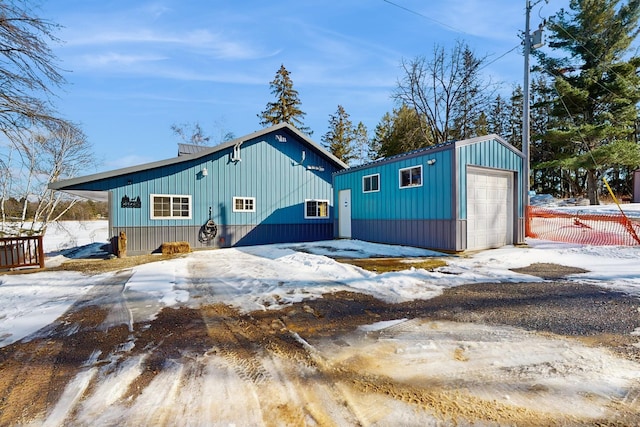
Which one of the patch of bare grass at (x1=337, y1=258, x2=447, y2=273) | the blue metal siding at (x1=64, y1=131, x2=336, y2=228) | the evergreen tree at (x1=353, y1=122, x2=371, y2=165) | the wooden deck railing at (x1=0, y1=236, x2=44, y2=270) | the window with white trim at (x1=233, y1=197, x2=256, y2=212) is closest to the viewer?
the patch of bare grass at (x1=337, y1=258, x2=447, y2=273)

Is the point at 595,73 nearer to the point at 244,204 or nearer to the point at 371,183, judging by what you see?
the point at 371,183

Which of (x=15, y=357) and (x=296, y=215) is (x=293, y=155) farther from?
(x=15, y=357)

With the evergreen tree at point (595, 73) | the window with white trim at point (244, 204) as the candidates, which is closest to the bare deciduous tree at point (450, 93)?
the evergreen tree at point (595, 73)

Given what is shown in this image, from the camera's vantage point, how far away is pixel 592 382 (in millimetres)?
2051

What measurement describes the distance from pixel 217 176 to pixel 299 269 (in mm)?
6901

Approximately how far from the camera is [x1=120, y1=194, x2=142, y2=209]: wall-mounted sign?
9695 millimetres

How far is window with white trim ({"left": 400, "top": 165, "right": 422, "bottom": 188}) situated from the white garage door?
1373mm

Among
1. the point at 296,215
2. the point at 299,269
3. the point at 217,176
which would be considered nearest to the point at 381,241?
the point at 296,215

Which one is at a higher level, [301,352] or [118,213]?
[118,213]

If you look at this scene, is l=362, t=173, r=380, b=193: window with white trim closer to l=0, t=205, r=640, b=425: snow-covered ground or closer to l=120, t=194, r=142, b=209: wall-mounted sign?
l=0, t=205, r=640, b=425: snow-covered ground

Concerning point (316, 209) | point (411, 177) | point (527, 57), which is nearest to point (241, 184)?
point (316, 209)

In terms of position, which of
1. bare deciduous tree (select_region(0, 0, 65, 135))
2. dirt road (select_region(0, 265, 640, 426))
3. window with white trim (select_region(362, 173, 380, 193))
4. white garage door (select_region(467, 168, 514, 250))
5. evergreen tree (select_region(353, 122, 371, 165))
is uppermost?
evergreen tree (select_region(353, 122, 371, 165))

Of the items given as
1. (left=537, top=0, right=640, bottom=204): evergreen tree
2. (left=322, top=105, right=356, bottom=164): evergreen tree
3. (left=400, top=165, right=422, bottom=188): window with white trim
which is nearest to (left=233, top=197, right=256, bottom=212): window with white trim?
(left=400, top=165, right=422, bottom=188): window with white trim

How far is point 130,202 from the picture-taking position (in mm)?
9805
